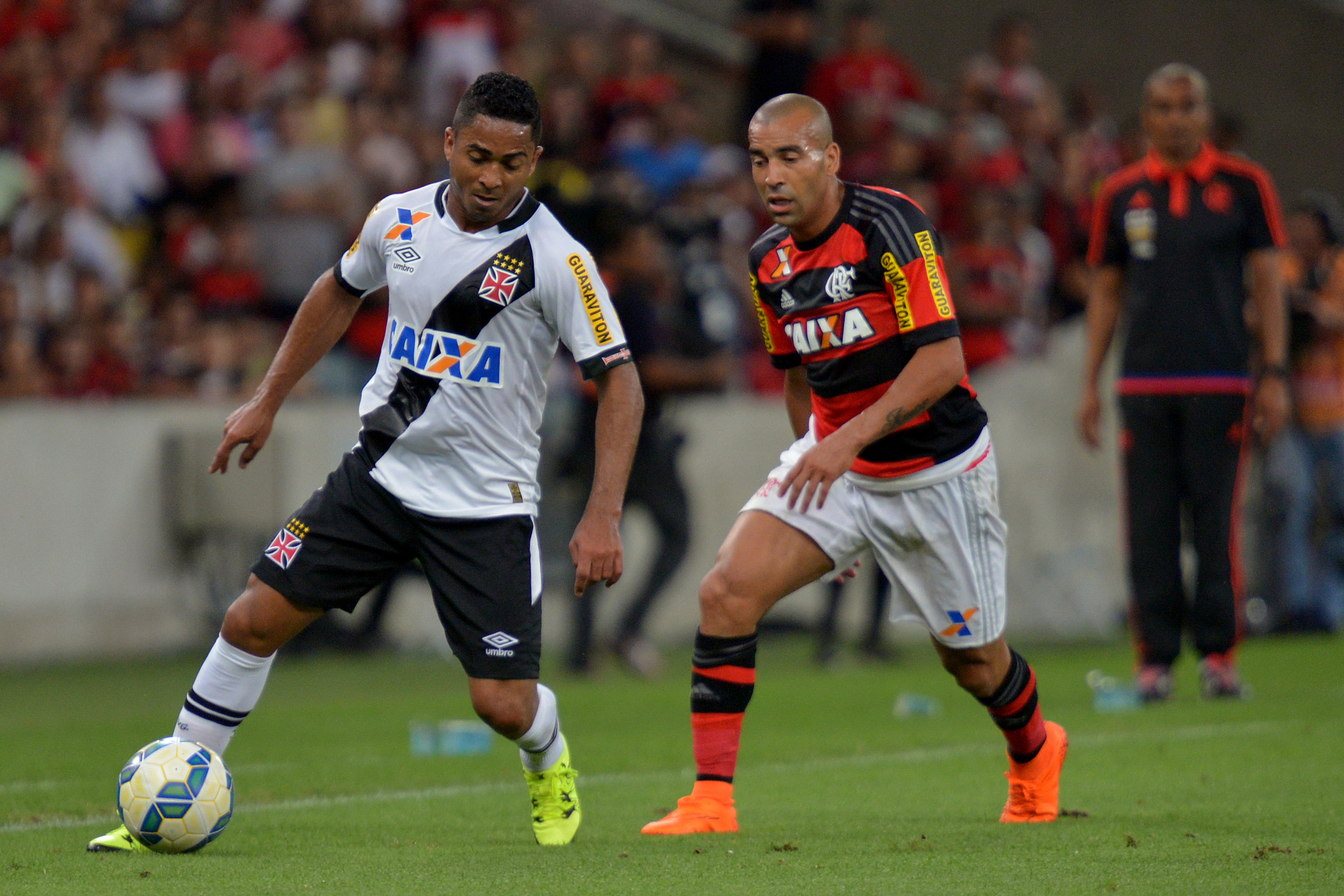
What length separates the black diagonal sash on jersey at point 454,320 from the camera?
5465 mm

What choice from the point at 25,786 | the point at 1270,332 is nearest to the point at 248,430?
the point at 25,786

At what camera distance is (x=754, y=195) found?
15984 mm

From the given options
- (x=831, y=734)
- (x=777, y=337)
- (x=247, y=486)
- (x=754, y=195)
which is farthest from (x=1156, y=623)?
(x=754, y=195)

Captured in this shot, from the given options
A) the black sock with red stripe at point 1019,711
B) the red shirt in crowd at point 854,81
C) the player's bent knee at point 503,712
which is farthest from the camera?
the red shirt in crowd at point 854,81

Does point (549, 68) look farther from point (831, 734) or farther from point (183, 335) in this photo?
point (831, 734)

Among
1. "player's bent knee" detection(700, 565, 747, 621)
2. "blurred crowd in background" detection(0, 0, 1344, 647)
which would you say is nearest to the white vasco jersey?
"player's bent knee" detection(700, 565, 747, 621)

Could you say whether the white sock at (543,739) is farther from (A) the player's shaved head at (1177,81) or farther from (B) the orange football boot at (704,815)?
(A) the player's shaved head at (1177,81)

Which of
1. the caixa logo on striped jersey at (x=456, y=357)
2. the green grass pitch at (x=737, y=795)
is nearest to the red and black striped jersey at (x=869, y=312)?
the caixa logo on striped jersey at (x=456, y=357)

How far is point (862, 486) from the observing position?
5.96 meters

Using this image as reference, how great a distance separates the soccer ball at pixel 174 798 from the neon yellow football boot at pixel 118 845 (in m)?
0.07

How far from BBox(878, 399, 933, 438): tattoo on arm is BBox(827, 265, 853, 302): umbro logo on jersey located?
43 centimetres

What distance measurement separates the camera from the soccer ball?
521cm

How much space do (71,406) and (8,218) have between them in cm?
156

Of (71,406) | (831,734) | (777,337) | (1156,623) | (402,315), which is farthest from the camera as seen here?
(71,406)
